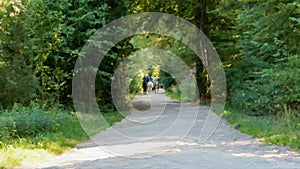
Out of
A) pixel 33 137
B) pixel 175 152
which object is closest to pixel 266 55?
pixel 175 152

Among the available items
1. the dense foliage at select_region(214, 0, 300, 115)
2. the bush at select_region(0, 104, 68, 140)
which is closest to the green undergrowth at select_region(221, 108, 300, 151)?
the dense foliage at select_region(214, 0, 300, 115)

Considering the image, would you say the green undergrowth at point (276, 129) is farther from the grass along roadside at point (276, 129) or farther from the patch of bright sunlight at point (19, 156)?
the patch of bright sunlight at point (19, 156)

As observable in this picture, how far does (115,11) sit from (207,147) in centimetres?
1052

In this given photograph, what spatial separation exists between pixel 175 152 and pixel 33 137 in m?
3.39

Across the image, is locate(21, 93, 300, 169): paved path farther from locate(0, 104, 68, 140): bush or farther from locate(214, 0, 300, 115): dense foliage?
locate(214, 0, 300, 115): dense foliage

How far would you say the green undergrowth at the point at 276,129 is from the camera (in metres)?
7.41

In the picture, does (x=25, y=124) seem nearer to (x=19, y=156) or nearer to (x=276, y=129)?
(x=19, y=156)

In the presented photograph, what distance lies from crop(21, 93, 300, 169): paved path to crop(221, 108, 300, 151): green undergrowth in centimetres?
28

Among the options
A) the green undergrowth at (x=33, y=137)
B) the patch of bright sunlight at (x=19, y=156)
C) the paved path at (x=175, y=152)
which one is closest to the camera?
the paved path at (x=175, y=152)

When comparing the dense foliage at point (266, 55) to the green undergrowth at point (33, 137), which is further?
the dense foliage at point (266, 55)

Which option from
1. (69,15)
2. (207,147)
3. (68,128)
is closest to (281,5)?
(207,147)

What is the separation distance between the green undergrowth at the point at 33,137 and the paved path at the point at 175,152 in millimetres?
302

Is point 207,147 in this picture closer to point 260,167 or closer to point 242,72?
point 260,167

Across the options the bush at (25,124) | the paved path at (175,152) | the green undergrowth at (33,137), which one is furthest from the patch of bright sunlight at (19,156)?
the bush at (25,124)
